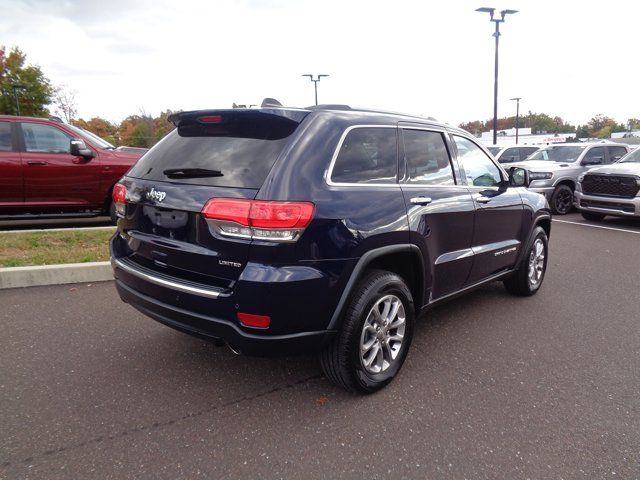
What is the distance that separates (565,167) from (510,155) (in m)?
4.89

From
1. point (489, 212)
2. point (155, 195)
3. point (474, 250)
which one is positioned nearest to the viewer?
point (155, 195)

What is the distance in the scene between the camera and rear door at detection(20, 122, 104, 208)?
7.78m

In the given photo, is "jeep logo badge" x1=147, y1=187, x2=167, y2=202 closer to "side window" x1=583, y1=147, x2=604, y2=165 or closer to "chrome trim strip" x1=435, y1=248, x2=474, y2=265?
"chrome trim strip" x1=435, y1=248, x2=474, y2=265

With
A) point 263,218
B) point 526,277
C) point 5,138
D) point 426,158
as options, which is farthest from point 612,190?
point 5,138

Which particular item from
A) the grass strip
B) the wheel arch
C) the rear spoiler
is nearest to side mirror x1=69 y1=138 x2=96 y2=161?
the grass strip

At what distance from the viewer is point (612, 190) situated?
33.7 ft

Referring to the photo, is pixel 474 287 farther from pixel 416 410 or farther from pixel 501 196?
pixel 416 410

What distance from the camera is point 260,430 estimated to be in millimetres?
2705

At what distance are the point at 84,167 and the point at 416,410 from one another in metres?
7.25

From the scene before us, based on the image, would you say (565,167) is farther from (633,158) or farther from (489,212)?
(489,212)

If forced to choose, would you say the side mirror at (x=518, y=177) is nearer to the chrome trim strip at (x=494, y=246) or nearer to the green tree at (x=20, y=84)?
the chrome trim strip at (x=494, y=246)

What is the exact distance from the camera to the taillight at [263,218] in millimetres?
2496

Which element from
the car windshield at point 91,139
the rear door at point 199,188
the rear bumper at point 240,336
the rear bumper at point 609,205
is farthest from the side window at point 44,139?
the rear bumper at point 609,205

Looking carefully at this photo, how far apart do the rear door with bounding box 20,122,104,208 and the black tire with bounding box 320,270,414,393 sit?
671 cm
